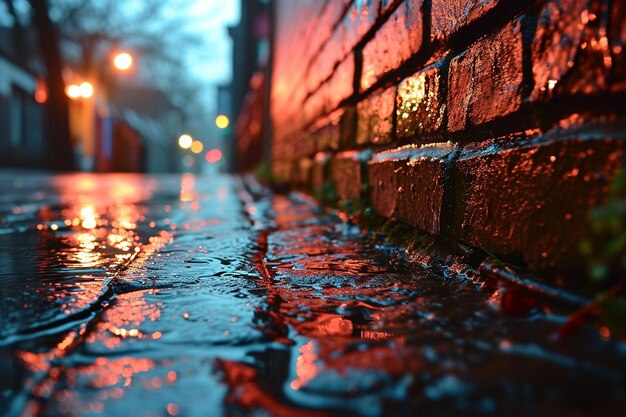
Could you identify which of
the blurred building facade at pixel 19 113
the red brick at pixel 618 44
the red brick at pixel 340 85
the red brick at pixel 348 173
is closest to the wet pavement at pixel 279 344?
the red brick at pixel 618 44

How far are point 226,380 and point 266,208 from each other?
8.72 ft

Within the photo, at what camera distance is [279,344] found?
2.85 ft

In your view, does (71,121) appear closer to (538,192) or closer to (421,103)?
(421,103)

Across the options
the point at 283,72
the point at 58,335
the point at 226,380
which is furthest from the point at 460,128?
the point at 283,72

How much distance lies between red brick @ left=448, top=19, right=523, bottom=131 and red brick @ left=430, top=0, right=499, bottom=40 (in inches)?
2.9

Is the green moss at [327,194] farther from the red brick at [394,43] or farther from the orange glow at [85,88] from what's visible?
the orange glow at [85,88]

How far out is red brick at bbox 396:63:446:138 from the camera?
4.96 feet

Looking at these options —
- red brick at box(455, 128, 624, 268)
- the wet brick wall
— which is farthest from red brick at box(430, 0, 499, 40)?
red brick at box(455, 128, 624, 268)

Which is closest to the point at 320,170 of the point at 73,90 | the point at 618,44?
the point at 618,44

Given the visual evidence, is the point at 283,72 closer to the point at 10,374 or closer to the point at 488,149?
the point at 488,149

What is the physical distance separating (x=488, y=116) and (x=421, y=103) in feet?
1.45

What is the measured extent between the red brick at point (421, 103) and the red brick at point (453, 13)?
101 mm

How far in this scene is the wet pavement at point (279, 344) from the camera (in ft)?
2.21

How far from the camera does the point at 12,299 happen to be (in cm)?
106
